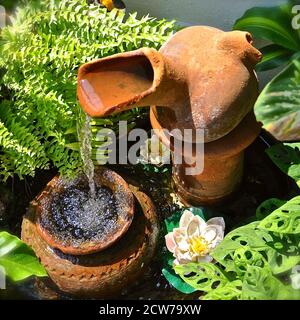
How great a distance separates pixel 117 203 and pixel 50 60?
15.7 inches

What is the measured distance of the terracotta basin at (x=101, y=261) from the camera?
1519mm

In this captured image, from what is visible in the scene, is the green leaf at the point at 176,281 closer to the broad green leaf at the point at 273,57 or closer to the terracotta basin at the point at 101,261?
the terracotta basin at the point at 101,261

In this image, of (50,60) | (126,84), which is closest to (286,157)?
(126,84)

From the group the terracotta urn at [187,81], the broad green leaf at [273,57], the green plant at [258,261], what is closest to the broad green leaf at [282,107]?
the terracotta urn at [187,81]

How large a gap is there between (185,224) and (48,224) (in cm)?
34

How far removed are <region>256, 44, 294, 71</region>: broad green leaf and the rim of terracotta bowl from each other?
0.48m

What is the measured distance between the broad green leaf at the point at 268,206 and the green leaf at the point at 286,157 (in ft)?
0.23

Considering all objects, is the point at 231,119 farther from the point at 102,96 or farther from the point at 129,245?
the point at 129,245

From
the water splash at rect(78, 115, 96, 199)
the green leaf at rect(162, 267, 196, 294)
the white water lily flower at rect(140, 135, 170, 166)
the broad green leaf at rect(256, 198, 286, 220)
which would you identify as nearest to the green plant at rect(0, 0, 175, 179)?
the water splash at rect(78, 115, 96, 199)

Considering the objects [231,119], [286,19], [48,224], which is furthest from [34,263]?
[286,19]

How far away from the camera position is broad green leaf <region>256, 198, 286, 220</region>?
5.03 feet

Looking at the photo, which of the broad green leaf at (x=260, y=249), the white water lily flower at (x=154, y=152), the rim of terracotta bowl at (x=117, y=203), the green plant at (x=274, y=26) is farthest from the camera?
the white water lily flower at (x=154, y=152)

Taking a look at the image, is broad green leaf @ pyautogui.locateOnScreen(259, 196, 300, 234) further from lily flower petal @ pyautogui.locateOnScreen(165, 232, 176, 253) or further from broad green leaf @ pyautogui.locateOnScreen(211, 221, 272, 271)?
lily flower petal @ pyautogui.locateOnScreen(165, 232, 176, 253)
